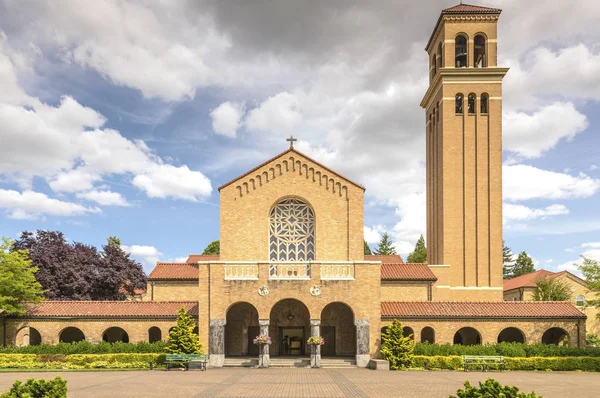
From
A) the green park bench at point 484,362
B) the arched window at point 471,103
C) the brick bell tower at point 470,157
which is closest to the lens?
the green park bench at point 484,362

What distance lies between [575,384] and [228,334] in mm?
21827

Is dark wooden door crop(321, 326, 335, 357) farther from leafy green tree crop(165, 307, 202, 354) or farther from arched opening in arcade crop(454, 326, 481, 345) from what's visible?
arched opening in arcade crop(454, 326, 481, 345)

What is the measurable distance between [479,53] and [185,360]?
36.5 meters

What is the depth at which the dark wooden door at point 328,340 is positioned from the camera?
3566 centimetres

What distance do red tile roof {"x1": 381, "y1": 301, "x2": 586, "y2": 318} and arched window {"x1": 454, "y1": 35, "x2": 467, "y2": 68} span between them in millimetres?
21794

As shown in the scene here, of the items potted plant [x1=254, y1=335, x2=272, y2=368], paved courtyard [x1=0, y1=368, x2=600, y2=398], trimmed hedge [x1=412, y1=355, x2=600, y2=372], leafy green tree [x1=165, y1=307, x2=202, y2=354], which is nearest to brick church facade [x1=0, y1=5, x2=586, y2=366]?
potted plant [x1=254, y1=335, x2=272, y2=368]

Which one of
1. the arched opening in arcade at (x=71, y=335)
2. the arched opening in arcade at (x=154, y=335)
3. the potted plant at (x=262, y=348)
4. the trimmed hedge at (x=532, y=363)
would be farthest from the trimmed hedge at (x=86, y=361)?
the trimmed hedge at (x=532, y=363)

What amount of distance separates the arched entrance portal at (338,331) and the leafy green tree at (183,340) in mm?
9488

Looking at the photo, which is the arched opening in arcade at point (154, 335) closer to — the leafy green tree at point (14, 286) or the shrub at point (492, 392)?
the leafy green tree at point (14, 286)

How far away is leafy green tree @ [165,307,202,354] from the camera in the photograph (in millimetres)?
30500

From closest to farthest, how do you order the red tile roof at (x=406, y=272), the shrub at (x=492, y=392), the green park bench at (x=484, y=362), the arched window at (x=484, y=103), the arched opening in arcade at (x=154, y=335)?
the shrub at (x=492, y=392) → the green park bench at (x=484, y=362) → the arched opening in arcade at (x=154, y=335) → the red tile roof at (x=406, y=272) → the arched window at (x=484, y=103)

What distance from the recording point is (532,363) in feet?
100

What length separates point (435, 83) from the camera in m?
45.2

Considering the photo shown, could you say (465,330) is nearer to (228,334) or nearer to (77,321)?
(228,334)
